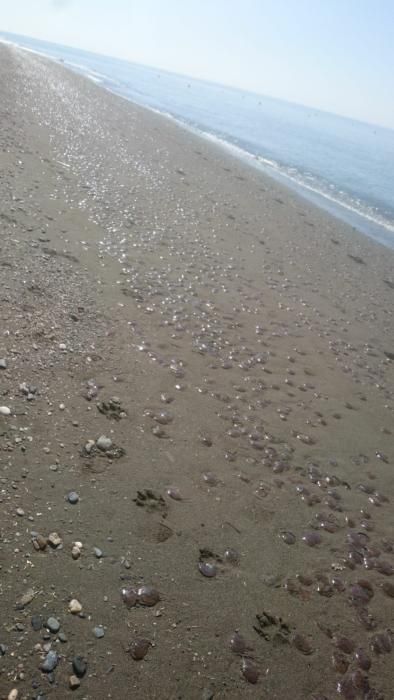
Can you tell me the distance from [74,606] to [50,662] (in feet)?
1.60

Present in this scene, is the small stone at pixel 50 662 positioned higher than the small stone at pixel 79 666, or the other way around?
the small stone at pixel 50 662

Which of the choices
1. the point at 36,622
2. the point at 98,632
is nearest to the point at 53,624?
the point at 36,622

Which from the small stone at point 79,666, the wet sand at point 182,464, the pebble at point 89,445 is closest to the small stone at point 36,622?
the wet sand at point 182,464

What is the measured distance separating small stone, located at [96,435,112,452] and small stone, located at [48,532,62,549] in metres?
1.38

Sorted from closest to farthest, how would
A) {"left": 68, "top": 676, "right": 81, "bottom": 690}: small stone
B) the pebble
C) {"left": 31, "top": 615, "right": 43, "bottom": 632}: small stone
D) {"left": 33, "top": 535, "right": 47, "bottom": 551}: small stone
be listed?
{"left": 68, "top": 676, "right": 81, "bottom": 690}: small stone
{"left": 31, "top": 615, "right": 43, "bottom": 632}: small stone
{"left": 33, "top": 535, "right": 47, "bottom": 551}: small stone
the pebble

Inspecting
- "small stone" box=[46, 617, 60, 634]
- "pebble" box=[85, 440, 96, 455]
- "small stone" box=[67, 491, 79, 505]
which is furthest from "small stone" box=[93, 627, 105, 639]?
"pebble" box=[85, 440, 96, 455]

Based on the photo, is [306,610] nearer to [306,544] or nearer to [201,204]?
[306,544]

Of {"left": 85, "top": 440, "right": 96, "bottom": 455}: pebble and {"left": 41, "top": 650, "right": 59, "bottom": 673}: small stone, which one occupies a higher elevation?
{"left": 85, "top": 440, "right": 96, "bottom": 455}: pebble

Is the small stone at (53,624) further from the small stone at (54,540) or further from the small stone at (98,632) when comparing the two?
the small stone at (54,540)

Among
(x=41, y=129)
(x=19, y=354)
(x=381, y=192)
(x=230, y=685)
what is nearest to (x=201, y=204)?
(x=41, y=129)

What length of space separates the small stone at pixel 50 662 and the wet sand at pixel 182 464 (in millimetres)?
20

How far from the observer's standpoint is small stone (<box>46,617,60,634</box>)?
3877 millimetres

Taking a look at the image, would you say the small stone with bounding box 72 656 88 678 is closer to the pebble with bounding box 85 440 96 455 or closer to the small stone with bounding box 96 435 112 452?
the pebble with bounding box 85 440 96 455

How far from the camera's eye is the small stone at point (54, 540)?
4.53 metres
